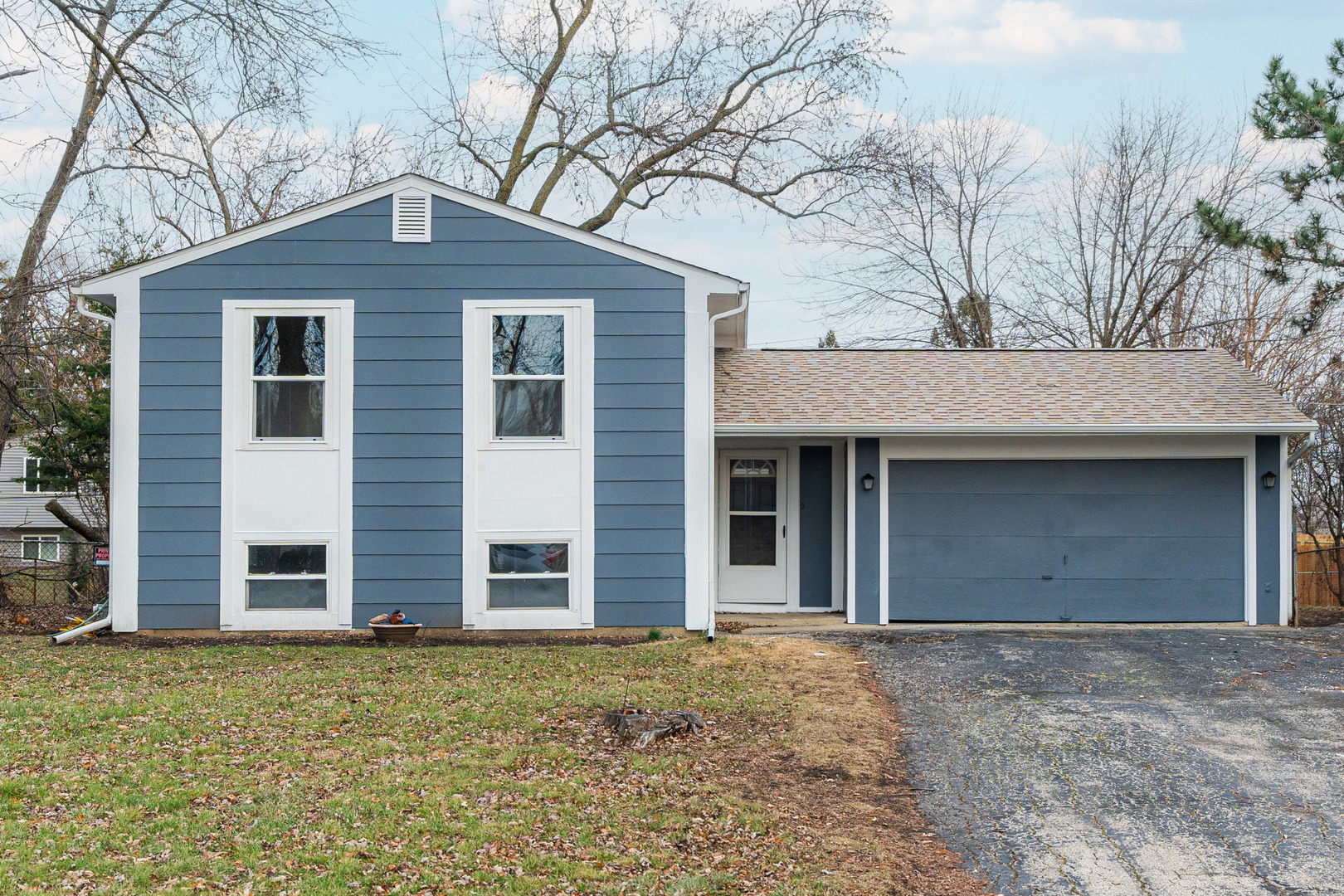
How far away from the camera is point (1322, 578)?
54.4 feet

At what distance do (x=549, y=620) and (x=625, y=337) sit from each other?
279 centimetres

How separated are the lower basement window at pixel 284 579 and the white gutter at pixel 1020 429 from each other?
13.8ft

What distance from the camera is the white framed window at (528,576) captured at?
33.0ft

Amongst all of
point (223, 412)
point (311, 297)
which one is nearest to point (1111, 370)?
point (311, 297)

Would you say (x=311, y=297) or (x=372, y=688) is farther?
(x=311, y=297)

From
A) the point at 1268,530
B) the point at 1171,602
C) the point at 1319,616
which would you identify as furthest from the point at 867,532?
the point at 1319,616

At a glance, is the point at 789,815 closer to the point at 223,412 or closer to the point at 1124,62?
the point at 223,412

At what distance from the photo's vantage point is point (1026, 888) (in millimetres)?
4070

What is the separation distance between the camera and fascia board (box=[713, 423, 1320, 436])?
10828 mm

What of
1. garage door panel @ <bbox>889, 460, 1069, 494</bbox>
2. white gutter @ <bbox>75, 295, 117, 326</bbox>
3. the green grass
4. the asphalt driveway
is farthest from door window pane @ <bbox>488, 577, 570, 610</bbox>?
white gutter @ <bbox>75, 295, 117, 326</bbox>

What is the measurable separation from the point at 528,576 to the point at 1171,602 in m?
6.76

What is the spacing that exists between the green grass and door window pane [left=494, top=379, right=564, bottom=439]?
2703 millimetres

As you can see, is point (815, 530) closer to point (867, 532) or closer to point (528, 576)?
point (867, 532)

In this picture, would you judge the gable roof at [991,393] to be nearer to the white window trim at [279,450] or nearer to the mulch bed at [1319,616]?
the mulch bed at [1319,616]
